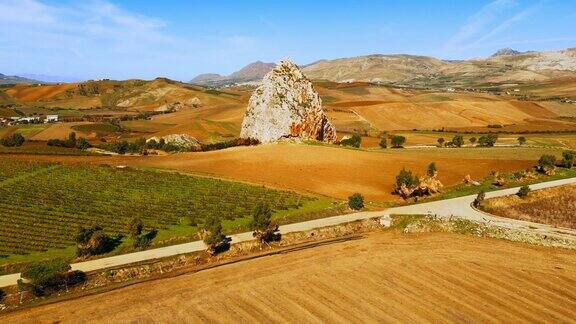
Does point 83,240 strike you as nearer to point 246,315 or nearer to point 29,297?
point 29,297

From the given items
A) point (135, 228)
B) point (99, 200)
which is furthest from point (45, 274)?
point (99, 200)

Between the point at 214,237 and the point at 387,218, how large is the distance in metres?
20.0

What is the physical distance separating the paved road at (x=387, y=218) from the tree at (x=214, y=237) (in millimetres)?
1253

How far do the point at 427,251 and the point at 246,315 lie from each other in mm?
19347

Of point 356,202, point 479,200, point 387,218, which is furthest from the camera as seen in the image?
point 479,200

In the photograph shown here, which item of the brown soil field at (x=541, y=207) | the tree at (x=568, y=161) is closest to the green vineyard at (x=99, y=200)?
the brown soil field at (x=541, y=207)

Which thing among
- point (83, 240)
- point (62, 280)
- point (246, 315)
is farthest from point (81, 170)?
point (246, 315)

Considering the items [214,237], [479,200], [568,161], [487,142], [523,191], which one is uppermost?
[568,161]

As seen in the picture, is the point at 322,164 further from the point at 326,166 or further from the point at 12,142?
the point at 12,142

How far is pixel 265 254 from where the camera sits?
42.5 m

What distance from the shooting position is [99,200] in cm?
5469

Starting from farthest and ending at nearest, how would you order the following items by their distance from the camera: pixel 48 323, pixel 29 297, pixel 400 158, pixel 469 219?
pixel 400 158, pixel 469 219, pixel 29 297, pixel 48 323

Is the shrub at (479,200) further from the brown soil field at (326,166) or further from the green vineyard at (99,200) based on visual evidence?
the green vineyard at (99,200)

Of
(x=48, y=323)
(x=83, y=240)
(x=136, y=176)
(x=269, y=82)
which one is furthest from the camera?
(x=269, y=82)
